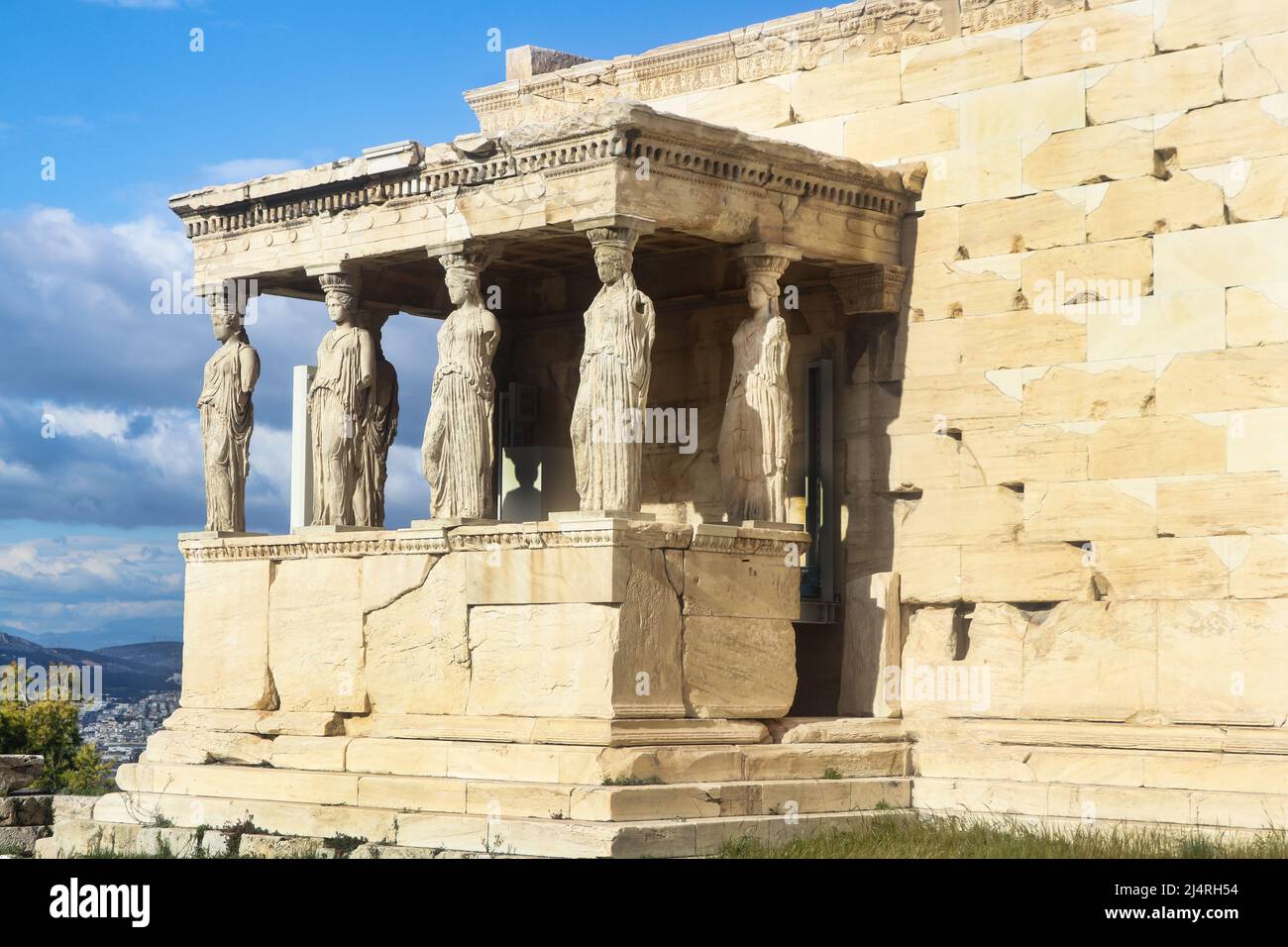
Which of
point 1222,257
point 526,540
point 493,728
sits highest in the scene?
point 1222,257

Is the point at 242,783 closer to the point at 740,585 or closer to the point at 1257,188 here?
the point at 740,585

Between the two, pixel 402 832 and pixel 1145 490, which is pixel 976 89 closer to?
pixel 1145 490

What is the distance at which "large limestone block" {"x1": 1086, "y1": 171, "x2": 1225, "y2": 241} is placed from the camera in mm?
13672

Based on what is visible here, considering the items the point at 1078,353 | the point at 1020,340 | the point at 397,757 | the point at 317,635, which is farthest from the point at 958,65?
the point at 397,757

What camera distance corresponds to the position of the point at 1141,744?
531 inches

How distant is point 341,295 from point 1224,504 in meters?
6.11

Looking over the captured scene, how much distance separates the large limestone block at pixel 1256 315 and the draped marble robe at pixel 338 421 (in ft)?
19.0

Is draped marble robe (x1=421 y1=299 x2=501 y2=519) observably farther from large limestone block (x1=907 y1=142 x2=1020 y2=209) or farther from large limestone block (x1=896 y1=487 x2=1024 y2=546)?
large limestone block (x1=907 y1=142 x2=1020 y2=209)

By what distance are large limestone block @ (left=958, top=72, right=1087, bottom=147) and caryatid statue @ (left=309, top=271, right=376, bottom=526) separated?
4360 millimetres

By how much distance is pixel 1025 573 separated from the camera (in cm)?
1428

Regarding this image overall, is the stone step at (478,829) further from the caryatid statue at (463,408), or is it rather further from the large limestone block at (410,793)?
the caryatid statue at (463,408)

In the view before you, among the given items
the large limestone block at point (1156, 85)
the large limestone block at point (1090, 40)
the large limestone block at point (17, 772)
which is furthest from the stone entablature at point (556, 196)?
the large limestone block at point (17, 772)

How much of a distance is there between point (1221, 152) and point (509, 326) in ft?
19.0

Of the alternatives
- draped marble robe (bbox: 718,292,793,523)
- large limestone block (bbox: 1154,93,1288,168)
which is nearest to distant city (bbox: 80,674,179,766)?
draped marble robe (bbox: 718,292,793,523)
